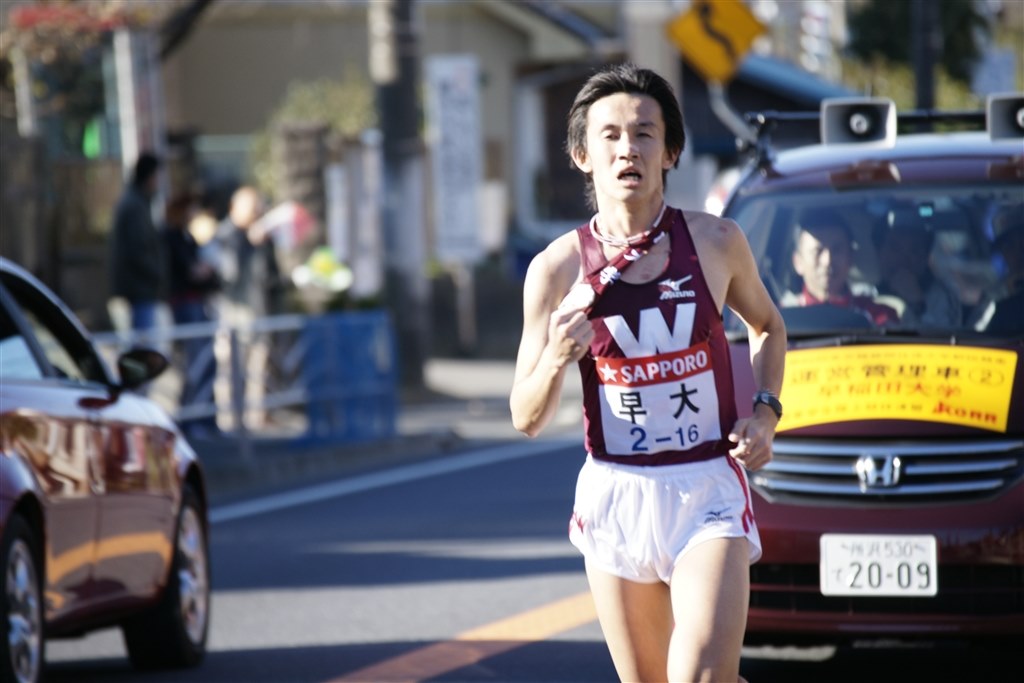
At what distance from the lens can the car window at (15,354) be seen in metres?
7.24

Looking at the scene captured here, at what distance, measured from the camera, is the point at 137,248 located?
624 inches

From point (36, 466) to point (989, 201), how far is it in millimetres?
3495

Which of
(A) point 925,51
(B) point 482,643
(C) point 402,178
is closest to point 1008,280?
(B) point 482,643

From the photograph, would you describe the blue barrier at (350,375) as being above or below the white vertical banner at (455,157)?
below

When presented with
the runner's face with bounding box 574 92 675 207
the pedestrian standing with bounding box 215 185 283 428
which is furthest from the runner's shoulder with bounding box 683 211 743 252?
the pedestrian standing with bounding box 215 185 283 428

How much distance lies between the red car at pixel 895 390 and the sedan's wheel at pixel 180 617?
2.33 meters

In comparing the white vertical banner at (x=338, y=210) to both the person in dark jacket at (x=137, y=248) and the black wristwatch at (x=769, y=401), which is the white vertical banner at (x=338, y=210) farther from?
the black wristwatch at (x=769, y=401)

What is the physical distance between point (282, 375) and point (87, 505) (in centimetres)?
890

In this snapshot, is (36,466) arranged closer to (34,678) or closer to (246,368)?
(34,678)

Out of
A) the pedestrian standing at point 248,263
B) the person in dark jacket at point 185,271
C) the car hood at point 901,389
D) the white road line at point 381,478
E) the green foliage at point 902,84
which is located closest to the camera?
the car hood at point 901,389

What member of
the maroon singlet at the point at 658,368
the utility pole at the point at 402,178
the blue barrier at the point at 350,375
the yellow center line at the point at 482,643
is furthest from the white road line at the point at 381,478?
the maroon singlet at the point at 658,368

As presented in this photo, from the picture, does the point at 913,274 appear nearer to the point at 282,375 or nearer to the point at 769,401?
the point at 769,401

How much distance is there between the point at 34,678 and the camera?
685 centimetres

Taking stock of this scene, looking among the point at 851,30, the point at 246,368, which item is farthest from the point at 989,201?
the point at 851,30
